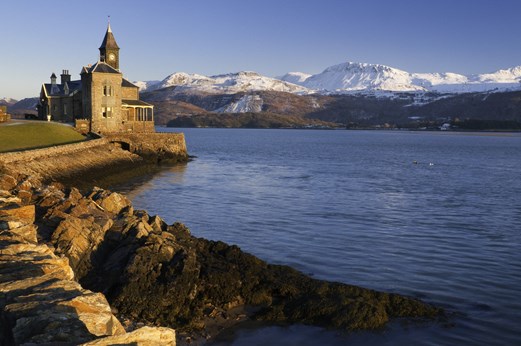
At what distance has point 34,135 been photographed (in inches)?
2063

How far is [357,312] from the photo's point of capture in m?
15.8

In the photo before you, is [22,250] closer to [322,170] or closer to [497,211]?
[497,211]

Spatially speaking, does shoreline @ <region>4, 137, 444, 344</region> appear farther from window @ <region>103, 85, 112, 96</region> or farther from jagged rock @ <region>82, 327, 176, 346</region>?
window @ <region>103, 85, 112, 96</region>

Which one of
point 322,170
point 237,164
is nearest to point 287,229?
point 322,170

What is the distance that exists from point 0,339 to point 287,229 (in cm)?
1914

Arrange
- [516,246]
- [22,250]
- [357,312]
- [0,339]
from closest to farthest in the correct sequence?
1. [0,339]
2. [22,250]
3. [357,312]
4. [516,246]

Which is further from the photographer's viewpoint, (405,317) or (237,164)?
(237,164)

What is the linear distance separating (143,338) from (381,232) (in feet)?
65.7

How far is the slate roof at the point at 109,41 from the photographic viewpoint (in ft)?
238

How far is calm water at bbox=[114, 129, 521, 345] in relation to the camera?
15.7m

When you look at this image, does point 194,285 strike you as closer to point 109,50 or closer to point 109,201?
point 109,201

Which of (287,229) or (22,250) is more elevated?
(22,250)

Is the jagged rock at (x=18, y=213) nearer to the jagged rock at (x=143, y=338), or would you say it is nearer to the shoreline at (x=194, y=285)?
the shoreline at (x=194, y=285)

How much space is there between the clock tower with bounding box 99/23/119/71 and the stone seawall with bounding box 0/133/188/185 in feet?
40.3
